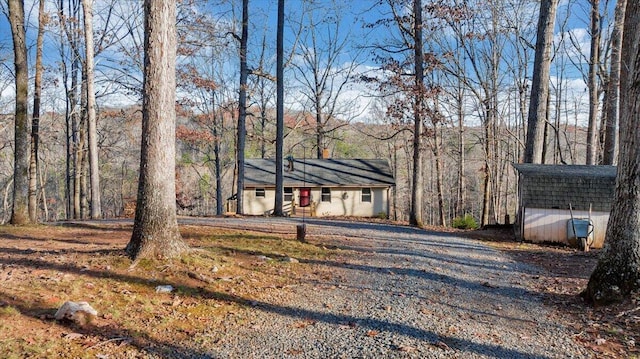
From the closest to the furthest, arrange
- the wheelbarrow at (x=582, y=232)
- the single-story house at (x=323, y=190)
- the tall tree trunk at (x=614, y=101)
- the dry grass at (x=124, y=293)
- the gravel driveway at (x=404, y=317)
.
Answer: the dry grass at (x=124, y=293) < the gravel driveway at (x=404, y=317) < the wheelbarrow at (x=582, y=232) < the tall tree trunk at (x=614, y=101) < the single-story house at (x=323, y=190)

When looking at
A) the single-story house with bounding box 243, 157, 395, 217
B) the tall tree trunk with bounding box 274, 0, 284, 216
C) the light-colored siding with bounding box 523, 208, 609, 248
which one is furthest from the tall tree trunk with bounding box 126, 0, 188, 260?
the single-story house with bounding box 243, 157, 395, 217

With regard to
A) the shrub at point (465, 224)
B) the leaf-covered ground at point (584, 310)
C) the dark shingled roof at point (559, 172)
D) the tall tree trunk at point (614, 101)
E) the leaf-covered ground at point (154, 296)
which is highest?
the tall tree trunk at point (614, 101)

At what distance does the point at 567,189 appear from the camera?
10.2m

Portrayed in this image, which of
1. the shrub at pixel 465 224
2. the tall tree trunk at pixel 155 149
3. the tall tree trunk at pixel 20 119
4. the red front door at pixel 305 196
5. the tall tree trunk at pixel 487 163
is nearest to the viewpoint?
the tall tree trunk at pixel 155 149

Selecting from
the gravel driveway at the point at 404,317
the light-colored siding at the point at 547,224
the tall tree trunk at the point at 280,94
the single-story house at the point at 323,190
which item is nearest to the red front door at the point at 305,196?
the single-story house at the point at 323,190

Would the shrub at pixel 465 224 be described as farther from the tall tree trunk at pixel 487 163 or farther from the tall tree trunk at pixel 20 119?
the tall tree trunk at pixel 20 119

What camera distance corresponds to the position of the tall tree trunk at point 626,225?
4.64 m

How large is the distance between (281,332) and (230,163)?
27206mm

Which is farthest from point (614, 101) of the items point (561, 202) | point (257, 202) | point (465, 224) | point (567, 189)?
point (257, 202)

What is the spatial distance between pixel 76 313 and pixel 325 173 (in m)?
21.0

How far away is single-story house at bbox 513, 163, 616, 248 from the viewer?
9.84 m

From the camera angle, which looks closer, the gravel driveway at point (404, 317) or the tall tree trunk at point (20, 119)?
the gravel driveway at point (404, 317)

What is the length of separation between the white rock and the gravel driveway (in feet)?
4.08

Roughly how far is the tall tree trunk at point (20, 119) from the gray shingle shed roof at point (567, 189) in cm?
1293
